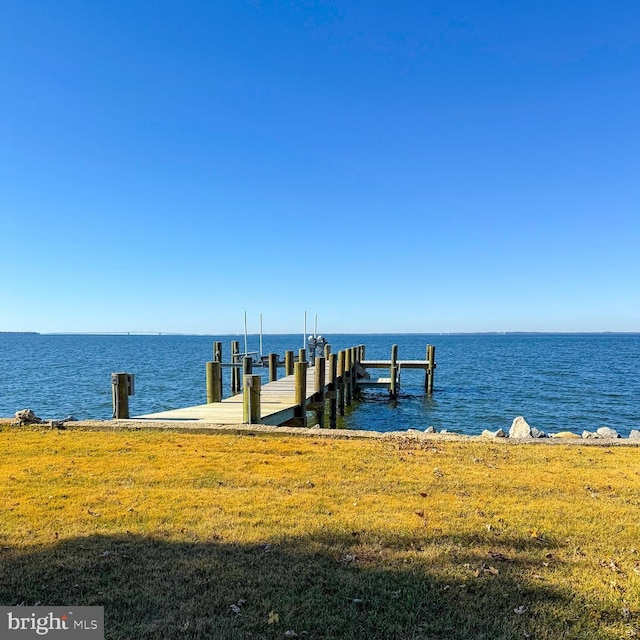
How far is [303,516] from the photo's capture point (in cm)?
458

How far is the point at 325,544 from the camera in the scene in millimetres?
3982

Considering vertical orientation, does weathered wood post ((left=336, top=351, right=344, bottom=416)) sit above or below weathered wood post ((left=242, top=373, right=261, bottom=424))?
below

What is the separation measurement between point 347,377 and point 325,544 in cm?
1970

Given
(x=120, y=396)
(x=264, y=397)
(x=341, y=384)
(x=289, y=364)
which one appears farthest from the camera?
(x=289, y=364)

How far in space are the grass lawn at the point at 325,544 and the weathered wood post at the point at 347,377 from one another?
1597 cm

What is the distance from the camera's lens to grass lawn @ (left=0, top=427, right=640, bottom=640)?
9.89ft

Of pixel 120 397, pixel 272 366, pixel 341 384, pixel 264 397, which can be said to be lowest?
pixel 341 384

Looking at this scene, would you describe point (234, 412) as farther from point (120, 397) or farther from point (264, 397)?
point (264, 397)

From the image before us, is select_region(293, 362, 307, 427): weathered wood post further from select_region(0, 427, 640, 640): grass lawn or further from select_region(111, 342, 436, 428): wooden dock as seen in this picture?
select_region(0, 427, 640, 640): grass lawn

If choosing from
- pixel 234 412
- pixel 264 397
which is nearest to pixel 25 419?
pixel 234 412

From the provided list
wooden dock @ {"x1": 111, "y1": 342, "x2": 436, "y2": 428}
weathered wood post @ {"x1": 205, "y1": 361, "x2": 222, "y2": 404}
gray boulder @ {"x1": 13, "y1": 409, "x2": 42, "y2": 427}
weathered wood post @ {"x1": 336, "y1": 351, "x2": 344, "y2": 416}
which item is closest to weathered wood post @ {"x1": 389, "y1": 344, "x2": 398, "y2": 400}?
wooden dock @ {"x1": 111, "y1": 342, "x2": 436, "y2": 428}

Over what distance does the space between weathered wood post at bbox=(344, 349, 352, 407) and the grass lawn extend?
16.0m

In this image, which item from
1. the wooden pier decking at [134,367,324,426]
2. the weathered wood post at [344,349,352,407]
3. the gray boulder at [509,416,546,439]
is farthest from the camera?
the weathered wood post at [344,349,352,407]

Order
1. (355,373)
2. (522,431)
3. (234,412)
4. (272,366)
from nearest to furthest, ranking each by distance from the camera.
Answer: (234,412) → (522,431) → (272,366) → (355,373)
